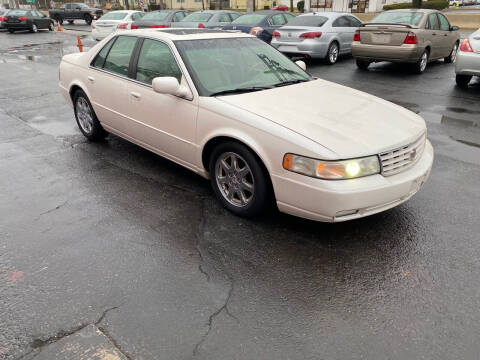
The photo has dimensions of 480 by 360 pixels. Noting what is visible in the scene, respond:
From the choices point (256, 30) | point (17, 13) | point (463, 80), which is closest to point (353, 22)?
point (256, 30)

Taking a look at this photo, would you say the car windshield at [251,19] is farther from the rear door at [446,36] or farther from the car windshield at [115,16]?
the car windshield at [115,16]

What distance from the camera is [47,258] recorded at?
315 cm

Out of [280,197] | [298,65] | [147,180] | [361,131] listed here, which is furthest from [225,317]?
[298,65]

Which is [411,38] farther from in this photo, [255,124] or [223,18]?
[223,18]

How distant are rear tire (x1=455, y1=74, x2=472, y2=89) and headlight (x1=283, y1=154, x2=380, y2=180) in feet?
24.4

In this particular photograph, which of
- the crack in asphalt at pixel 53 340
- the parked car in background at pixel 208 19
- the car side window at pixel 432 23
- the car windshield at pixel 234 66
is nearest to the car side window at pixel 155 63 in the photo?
the car windshield at pixel 234 66

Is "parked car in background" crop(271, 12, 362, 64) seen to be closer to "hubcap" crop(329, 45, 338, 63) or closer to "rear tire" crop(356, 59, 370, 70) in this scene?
"hubcap" crop(329, 45, 338, 63)

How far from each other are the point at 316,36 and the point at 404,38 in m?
2.59

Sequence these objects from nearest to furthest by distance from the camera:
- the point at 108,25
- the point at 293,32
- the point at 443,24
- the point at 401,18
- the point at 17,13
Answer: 1. the point at 401,18
2. the point at 443,24
3. the point at 293,32
4. the point at 108,25
5. the point at 17,13

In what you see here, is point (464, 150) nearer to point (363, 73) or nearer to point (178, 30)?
point (178, 30)

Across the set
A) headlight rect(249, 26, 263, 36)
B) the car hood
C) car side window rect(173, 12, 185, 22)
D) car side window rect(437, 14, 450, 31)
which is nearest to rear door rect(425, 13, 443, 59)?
car side window rect(437, 14, 450, 31)

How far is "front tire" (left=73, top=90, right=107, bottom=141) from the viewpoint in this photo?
17.7 ft

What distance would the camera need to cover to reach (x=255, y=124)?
130 inches

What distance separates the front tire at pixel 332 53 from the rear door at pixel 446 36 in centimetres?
288
